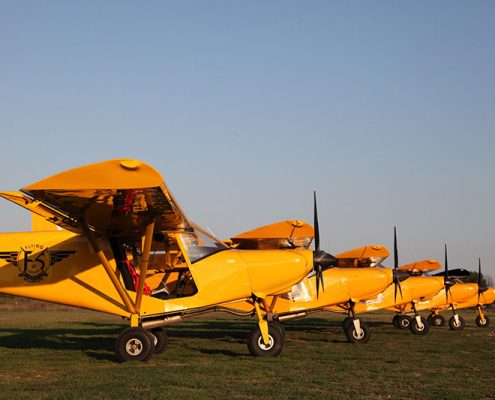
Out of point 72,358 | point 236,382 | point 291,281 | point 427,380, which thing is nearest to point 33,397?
point 236,382

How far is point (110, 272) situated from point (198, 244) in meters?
1.92

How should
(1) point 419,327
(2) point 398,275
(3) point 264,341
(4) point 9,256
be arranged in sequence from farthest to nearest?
(1) point 419,327, (2) point 398,275, (4) point 9,256, (3) point 264,341

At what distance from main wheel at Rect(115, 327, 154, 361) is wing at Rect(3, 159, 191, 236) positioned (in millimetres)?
1943

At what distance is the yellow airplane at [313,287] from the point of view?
16.0m

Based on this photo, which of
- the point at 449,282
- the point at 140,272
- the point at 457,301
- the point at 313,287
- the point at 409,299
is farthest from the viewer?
the point at 457,301

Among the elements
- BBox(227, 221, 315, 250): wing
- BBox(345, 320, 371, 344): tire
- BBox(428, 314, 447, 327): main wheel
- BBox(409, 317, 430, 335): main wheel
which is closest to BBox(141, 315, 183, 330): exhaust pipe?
BBox(227, 221, 315, 250): wing

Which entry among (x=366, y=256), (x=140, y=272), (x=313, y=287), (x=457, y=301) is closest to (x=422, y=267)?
(x=457, y=301)

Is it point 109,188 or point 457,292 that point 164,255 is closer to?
point 109,188

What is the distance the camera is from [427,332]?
20.0 metres

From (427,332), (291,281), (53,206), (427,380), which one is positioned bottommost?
(427,332)

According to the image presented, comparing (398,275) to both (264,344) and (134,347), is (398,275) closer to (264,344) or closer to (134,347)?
(264,344)

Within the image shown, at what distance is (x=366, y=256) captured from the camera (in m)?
21.3

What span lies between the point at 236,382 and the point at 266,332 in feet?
10.2

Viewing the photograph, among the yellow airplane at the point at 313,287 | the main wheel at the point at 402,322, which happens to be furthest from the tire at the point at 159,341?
the main wheel at the point at 402,322
